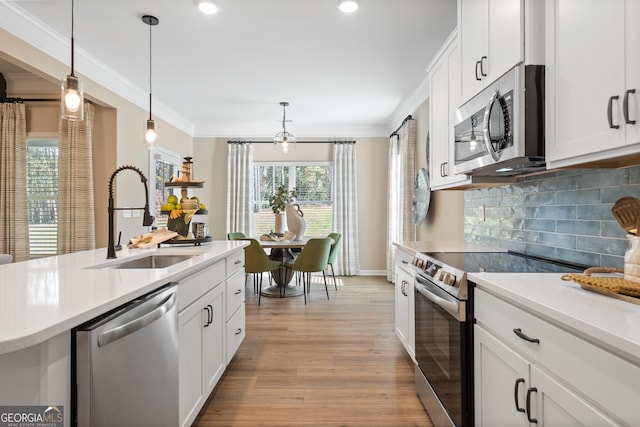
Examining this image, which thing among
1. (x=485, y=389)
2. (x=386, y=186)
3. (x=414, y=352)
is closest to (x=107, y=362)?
(x=485, y=389)

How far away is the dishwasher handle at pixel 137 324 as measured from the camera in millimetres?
1027

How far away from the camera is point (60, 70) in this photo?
10.6ft

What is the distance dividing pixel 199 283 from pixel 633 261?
1803 mm

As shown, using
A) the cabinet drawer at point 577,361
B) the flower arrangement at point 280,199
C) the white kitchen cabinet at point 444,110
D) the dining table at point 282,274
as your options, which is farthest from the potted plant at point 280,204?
the cabinet drawer at point 577,361

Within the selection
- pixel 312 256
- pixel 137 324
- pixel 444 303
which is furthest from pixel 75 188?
pixel 444 303

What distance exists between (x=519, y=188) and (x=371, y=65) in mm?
2106

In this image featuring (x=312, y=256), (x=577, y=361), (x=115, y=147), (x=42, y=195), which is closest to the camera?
(x=577, y=361)

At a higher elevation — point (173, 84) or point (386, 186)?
point (173, 84)

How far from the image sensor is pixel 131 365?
116cm

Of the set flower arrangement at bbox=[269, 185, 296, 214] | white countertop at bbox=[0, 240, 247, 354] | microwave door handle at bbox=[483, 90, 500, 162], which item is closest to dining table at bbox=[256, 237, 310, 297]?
flower arrangement at bbox=[269, 185, 296, 214]

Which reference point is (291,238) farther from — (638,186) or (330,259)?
(638,186)

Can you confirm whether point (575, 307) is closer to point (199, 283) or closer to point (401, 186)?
point (199, 283)

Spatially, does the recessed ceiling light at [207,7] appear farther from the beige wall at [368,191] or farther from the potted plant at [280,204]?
the beige wall at [368,191]

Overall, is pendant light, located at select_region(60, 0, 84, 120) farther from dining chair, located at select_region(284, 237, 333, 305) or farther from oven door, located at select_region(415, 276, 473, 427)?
dining chair, located at select_region(284, 237, 333, 305)
